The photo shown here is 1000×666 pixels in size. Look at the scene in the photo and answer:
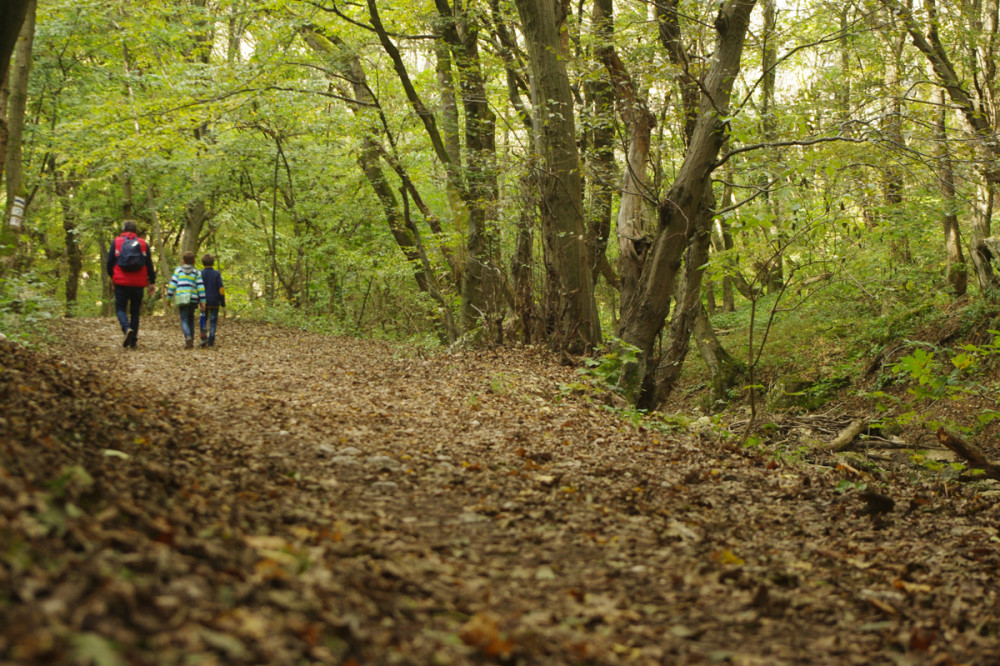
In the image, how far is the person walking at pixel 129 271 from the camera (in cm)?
1095

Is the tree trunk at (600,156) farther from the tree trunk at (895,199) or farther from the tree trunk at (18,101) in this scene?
the tree trunk at (18,101)

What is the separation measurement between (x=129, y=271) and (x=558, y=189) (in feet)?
23.6

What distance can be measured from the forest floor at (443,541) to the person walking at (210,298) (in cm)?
556

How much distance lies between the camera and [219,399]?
6.64 meters

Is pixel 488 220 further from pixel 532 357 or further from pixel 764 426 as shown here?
pixel 764 426

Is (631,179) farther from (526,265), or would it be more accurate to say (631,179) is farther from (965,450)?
(965,450)

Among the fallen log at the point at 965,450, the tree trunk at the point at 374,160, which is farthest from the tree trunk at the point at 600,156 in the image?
the fallen log at the point at 965,450

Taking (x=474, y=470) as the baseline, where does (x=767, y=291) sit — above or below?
above

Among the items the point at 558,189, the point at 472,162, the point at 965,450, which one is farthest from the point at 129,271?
the point at 965,450

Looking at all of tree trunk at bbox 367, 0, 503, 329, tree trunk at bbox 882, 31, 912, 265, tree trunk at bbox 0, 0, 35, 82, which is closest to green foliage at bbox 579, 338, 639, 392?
tree trunk at bbox 367, 0, 503, 329

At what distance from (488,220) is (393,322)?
42.9ft

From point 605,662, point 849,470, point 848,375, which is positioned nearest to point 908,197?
point 848,375

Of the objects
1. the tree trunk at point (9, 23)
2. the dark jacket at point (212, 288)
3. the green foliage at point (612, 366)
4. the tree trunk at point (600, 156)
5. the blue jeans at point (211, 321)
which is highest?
the tree trunk at point (600, 156)

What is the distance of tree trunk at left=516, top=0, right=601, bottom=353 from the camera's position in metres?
9.70
